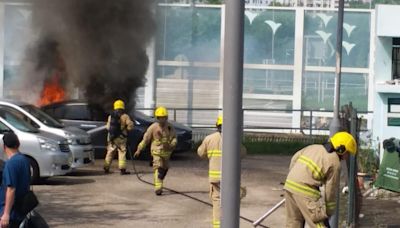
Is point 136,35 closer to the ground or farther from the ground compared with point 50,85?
farther from the ground

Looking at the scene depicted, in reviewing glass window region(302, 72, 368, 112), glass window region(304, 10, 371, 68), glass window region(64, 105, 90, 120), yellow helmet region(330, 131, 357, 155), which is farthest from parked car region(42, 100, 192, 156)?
yellow helmet region(330, 131, 357, 155)

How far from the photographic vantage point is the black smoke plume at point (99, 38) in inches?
807

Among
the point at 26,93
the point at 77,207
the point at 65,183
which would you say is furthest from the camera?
the point at 26,93

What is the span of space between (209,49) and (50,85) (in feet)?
28.6

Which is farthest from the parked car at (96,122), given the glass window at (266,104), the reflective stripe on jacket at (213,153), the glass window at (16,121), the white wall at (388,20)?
the glass window at (266,104)

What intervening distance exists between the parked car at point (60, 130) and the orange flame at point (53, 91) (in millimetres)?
5196

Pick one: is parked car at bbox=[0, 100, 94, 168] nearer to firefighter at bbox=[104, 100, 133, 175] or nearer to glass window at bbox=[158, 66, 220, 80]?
firefighter at bbox=[104, 100, 133, 175]

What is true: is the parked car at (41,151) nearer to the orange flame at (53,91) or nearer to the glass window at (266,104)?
the orange flame at (53,91)

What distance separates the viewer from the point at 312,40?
28.8m

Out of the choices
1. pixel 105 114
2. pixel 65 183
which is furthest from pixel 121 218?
pixel 105 114

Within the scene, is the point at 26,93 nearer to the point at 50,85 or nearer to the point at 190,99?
the point at 50,85

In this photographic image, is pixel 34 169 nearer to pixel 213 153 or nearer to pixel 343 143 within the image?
pixel 213 153

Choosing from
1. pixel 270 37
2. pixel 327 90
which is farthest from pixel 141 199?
pixel 270 37

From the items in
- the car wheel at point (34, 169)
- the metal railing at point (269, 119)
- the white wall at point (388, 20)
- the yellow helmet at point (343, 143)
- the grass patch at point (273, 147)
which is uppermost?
the white wall at point (388, 20)
